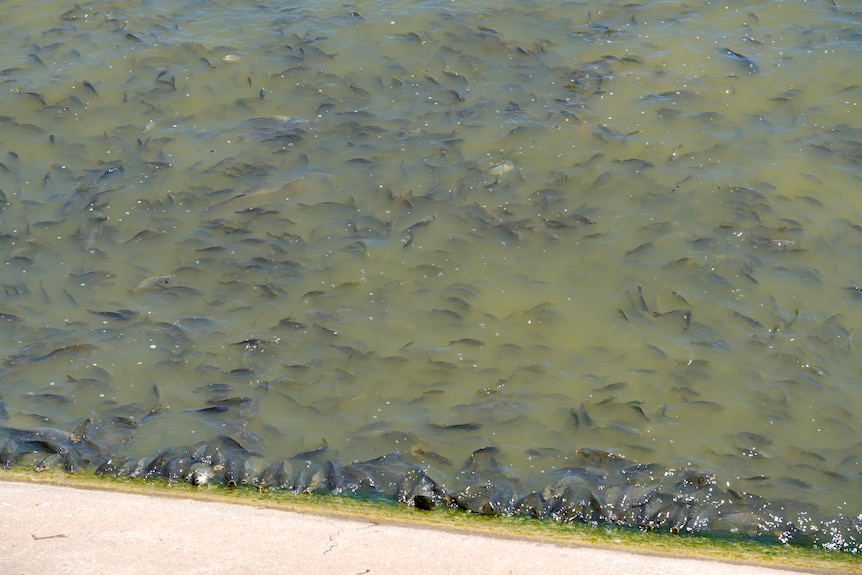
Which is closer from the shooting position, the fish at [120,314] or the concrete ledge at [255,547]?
the concrete ledge at [255,547]

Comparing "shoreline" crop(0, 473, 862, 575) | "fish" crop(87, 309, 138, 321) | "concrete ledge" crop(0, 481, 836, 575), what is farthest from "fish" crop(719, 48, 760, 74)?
"fish" crop(87, 309, 138, 321)

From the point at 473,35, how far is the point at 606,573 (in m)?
8.02

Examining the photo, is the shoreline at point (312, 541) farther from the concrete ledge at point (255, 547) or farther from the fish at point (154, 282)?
the fish at point (154, 282)

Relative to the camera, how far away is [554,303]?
779 centimetres

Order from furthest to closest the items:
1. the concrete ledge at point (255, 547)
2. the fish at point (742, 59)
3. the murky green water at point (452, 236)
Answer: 1. the fish at point (742, 59)
2. the murky green water at point (452, 236)
3. the concrete ledge at point (255, 547)

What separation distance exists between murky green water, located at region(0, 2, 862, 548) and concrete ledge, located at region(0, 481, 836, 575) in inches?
37.2

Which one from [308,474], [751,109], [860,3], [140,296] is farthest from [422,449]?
[860,3]

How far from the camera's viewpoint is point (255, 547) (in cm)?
518

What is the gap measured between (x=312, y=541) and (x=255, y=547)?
332 mm

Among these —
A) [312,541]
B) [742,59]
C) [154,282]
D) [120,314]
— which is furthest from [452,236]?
[742,59]

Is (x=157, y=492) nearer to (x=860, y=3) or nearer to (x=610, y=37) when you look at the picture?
(x=610, y=37)

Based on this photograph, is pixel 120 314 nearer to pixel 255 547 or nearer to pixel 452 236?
pixel 452 236

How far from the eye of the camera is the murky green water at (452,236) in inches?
266

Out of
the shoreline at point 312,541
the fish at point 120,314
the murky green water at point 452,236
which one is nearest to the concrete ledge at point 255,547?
the shoreline at point 312,541
